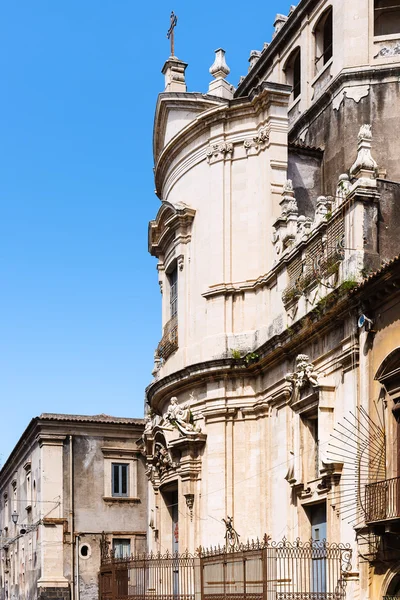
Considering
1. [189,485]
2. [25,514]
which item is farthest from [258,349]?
[25,514]

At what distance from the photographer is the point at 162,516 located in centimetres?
2966

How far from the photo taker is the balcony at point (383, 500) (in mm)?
18453

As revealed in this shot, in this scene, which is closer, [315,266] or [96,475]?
[315,266]

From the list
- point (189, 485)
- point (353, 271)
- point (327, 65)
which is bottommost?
point (189, 485)

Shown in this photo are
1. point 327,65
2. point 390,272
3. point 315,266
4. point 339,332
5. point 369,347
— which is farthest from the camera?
point 327,65

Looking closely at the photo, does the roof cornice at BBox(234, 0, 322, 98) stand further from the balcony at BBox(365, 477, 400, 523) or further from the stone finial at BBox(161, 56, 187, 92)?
the balcony at BBox(365, 477, 400, 523)

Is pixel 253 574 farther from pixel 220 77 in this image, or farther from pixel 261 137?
pixel 220 77

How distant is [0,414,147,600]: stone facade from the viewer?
40.0 metres

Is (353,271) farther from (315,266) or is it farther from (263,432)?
(263,432)

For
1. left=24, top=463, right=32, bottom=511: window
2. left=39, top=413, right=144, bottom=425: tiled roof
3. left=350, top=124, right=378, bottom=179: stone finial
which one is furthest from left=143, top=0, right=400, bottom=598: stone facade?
left=24, top=463, right=32, bottom=511: window

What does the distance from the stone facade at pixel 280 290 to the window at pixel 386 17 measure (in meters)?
0.57

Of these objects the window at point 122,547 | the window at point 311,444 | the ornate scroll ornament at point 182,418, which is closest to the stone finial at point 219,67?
the ornate scroll ornament at point 182,418

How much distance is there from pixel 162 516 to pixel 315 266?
378 inches

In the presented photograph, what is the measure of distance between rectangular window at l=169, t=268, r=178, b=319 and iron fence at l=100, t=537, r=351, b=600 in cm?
682
